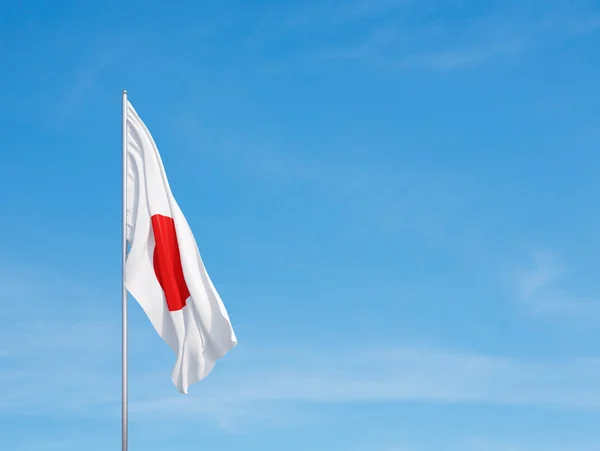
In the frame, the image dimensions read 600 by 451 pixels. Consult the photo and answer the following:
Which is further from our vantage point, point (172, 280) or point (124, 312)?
point (172, 280)

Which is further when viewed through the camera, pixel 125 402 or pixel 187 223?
pixel 187 223

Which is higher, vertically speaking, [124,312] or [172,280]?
[172,280]

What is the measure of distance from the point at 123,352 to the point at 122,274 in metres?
1.86

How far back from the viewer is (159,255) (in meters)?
21.2

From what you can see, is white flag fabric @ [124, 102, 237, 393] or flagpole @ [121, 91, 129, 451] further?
white flag fabric @ [124, 102, 237, 393]

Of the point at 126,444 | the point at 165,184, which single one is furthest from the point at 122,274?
the point at 126,444

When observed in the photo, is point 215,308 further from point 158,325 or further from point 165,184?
point 165,184

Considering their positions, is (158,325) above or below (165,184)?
below

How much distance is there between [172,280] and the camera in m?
21.1

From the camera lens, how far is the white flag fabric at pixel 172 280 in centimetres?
2081

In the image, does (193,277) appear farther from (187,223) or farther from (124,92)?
(124,92)

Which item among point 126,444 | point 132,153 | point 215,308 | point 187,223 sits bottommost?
point 126,444

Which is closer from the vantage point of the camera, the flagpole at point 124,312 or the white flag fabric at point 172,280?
the flagpole at point 124,312

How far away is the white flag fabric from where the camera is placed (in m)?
20.8
